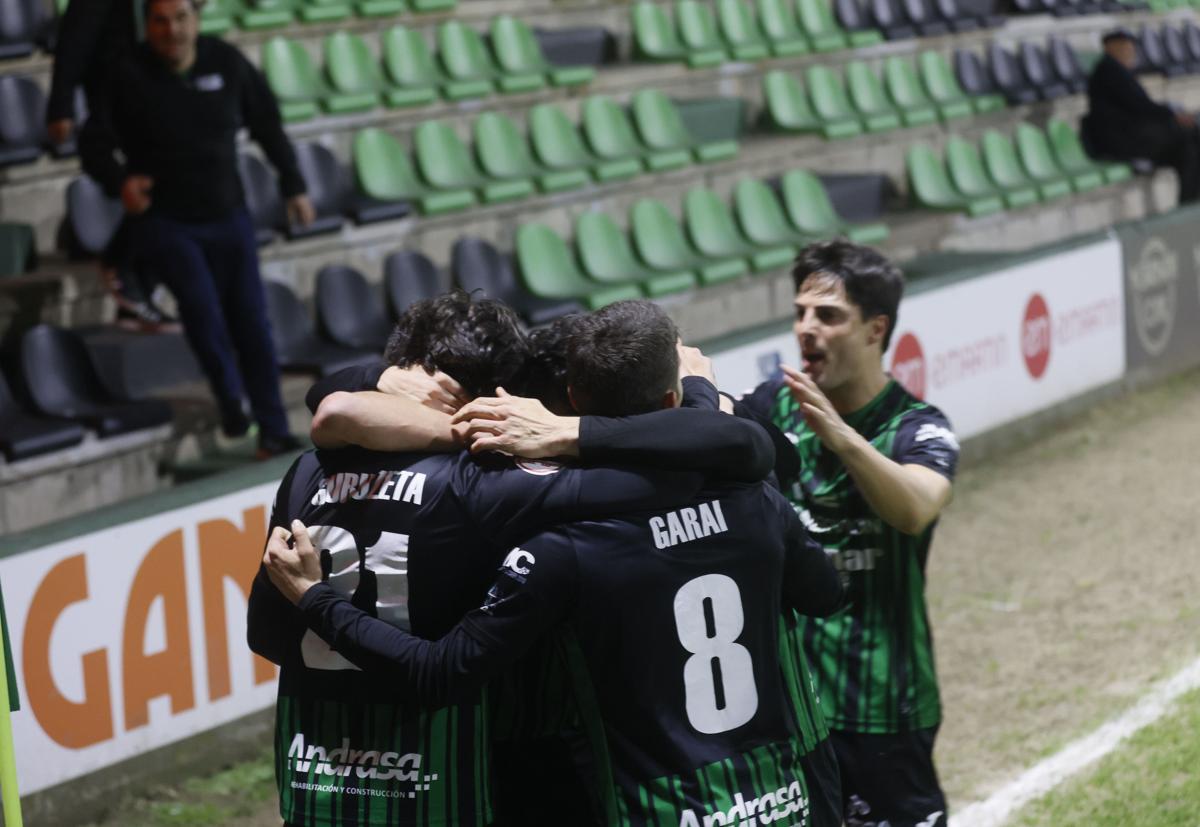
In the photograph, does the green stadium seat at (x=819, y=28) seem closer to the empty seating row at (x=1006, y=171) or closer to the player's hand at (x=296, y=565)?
the empty seating row at (x=1006, y=171)

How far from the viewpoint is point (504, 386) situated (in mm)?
3205

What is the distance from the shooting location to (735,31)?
44.8ft

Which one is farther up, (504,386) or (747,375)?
(504,386)

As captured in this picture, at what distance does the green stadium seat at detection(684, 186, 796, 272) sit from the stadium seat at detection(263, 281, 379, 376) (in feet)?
11.4

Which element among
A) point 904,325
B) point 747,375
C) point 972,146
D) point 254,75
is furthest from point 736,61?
point 254,75

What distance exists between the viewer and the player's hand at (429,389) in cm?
313

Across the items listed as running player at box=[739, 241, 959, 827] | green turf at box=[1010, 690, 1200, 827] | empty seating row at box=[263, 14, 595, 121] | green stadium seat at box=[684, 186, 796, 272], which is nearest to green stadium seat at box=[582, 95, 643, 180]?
empty seating row at box=[263, 14, 595, 121]

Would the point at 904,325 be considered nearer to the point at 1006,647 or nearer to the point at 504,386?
the point at 1006,647

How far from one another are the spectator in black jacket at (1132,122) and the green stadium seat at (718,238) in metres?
5.20

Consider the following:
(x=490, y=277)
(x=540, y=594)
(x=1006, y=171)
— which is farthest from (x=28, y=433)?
(x=1006, y=171)

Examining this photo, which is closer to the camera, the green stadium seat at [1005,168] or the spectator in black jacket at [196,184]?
the spectator in black jacket at [196,184]

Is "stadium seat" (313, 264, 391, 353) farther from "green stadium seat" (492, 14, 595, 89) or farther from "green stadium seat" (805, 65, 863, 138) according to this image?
"green stadium seat" (805, 65, 863, 138)

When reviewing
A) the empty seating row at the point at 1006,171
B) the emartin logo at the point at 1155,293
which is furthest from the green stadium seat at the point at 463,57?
the emartin logo at the point at 1155,293

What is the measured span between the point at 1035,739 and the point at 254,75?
4458mm
